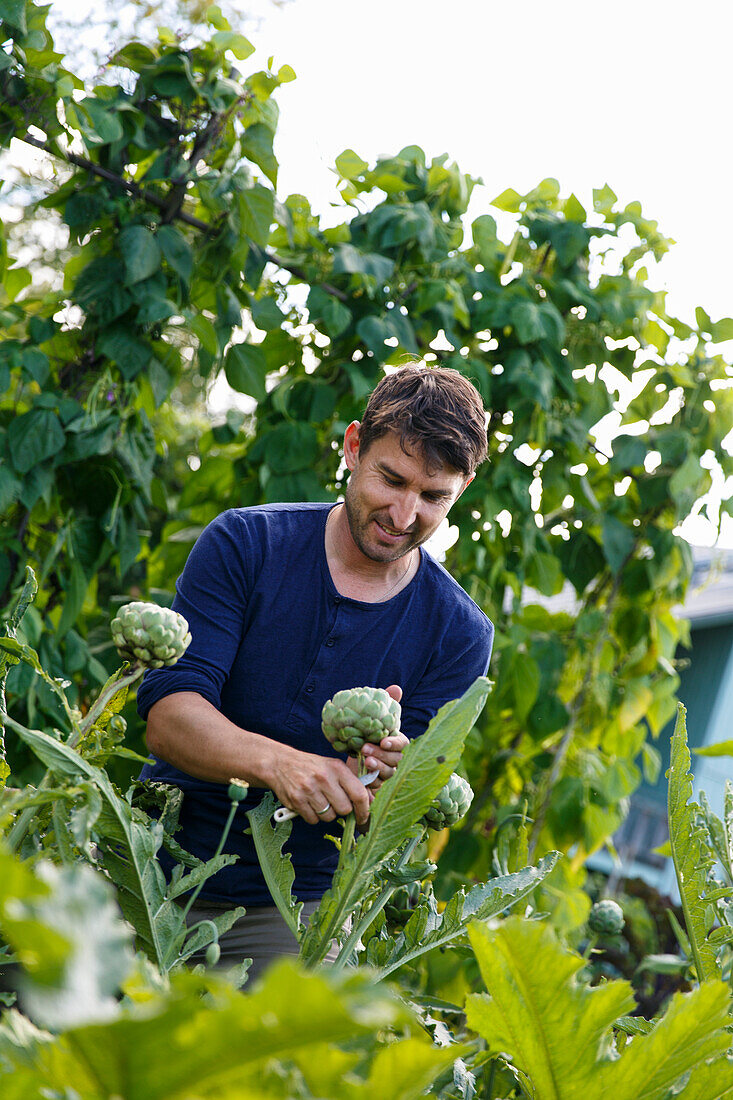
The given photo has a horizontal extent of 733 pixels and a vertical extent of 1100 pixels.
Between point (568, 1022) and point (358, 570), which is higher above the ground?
point (358, 570)

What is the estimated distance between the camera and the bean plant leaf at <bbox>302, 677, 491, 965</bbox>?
2.48 feet

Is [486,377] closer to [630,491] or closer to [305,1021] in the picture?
[630,491]

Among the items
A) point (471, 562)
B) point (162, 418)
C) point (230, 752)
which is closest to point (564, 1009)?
point (230, 752)

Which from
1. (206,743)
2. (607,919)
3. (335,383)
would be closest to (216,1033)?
(206,743)

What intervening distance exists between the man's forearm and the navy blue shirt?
13 cm

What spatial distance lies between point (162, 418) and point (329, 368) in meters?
1.17

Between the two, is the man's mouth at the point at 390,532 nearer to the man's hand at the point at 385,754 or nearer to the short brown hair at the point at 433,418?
the short brown hair at the point at 433,418

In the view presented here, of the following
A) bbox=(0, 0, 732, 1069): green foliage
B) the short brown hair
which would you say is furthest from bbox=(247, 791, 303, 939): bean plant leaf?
bbox=(0, 0, 732, 1069): green foliage

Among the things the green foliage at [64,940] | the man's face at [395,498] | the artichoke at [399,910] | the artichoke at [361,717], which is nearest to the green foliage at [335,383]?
the man's face at [395,498]

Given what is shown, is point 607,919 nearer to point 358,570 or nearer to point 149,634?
point 358,570

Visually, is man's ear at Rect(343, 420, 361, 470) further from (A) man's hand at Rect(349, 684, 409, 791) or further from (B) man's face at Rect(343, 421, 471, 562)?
(A) man's hand at Rect(349, 684, 409, 791)

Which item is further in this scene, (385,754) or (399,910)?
(399,910)

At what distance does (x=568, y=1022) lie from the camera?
26.0 inches

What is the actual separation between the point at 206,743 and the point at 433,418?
0.54 metres
